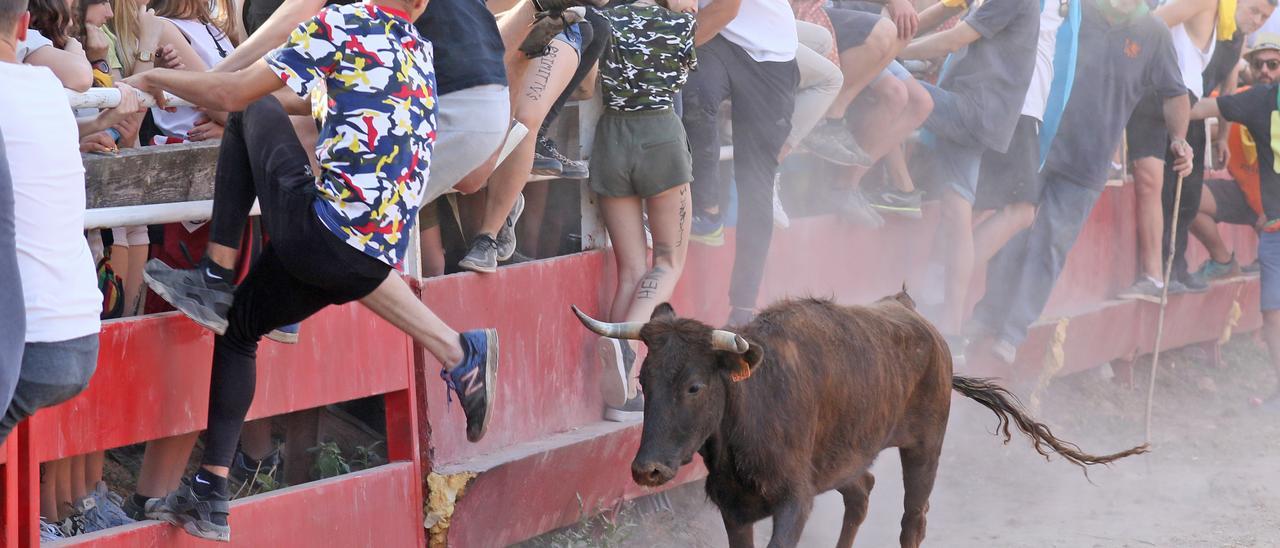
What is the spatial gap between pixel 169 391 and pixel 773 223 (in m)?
3.77

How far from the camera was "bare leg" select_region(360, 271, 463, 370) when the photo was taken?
4.69 meters

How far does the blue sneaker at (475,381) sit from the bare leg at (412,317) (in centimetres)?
3

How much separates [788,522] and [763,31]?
9.42 feet

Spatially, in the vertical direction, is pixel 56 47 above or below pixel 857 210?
above

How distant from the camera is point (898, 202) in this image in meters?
9.03

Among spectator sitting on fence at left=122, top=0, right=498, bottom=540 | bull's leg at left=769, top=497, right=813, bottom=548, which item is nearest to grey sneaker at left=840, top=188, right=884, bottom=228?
bull's leg at left=769, top=497, right=813, bottom=548

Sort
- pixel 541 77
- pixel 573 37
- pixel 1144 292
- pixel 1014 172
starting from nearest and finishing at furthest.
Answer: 1. pixel 541 77
2. pixel 573 37
3. pixel 1014 172
4. pixel 1144 292

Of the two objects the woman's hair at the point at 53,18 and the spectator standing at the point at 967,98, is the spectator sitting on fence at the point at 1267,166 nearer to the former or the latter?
the spectator standing at the point at 967,98

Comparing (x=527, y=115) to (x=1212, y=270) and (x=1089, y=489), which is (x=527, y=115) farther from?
(x=1212, y=270)

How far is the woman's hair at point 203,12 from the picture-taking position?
18.5 ft

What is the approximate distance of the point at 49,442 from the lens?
438cm

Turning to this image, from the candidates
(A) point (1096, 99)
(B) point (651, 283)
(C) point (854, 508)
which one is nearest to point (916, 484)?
(C) point (854, 508)

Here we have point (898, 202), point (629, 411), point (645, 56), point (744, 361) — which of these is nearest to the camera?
point (744, 361)

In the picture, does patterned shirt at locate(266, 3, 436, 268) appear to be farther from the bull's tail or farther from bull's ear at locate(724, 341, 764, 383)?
the bull's tail
